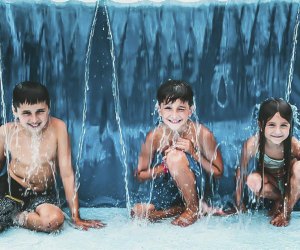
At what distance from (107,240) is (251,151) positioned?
3.92 ft

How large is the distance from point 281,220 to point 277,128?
632 millimetres

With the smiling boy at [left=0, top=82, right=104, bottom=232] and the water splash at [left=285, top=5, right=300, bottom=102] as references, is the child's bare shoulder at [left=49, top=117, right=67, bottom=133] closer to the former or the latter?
the smiling boy at [left=0, top=82, right=104, bottom=232]

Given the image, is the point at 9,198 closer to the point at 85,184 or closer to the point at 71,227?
the point at 71,227

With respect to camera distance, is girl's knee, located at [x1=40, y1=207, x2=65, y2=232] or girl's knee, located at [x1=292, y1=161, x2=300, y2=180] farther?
girl's knee, located at [x1=292, y1=161, x2=300, y2=180]

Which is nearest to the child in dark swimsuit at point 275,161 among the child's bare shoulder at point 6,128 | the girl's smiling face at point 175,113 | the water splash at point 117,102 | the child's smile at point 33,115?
the girl's smiling face at point 175,113

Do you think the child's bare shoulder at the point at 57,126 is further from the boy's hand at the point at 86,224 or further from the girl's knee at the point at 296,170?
the girl's knee at the point at 296,170

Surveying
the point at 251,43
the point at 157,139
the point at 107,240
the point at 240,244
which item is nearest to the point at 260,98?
the point at 251,43

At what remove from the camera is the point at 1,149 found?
14.0ft

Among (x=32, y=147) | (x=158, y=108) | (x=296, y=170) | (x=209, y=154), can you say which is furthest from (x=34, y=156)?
(x=296, y=170)

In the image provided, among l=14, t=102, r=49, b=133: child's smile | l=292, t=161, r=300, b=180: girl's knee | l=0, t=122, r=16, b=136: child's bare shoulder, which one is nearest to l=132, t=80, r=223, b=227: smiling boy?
l=292, t=161, r=300, b=180: girl's knee

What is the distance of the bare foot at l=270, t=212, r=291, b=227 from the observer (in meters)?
4.10

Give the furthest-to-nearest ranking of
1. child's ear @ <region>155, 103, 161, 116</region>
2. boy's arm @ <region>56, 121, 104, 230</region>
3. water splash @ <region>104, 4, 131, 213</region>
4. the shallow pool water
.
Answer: water splash @ <region>104, 4, 131, 213</region>
child's ear @ <region>155, 103, 161, 116</region>
boy's arm @ <region>56, 121, 104, 230</region>
the shallow pool water

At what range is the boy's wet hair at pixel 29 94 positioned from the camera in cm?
407

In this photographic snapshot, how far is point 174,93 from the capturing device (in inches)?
163
